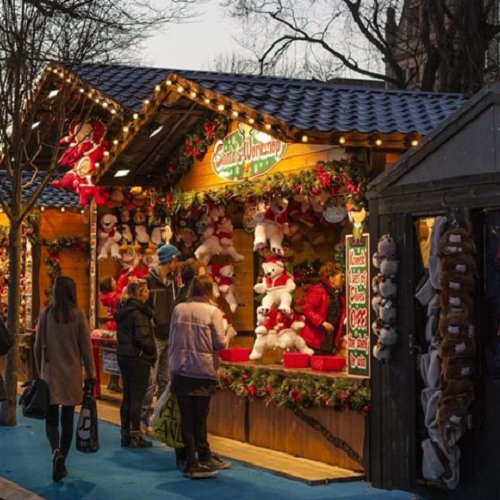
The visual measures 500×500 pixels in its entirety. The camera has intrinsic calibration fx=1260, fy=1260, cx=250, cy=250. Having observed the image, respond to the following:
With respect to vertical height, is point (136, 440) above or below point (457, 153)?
below

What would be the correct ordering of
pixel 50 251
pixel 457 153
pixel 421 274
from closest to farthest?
pixel 457 153 < pixel 421 274 < pixel 50 251

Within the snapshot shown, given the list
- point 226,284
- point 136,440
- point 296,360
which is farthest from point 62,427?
point 226,284

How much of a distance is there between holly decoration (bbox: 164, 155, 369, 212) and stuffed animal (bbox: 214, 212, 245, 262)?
0.31 metres

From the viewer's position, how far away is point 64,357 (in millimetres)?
11211

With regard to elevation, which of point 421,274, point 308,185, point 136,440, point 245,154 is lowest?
point 136,440

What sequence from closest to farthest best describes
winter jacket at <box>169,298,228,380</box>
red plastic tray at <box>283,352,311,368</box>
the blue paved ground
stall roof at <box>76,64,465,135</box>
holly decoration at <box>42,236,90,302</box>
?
the blue paved ground, winter jacket at <box>169,298,228,380</box>, stall roof at <box>76,64,465,135</box>, red plastic tray at <box>283,352,311,368</box>, holly decoration at <box>42,236,90,302</box>

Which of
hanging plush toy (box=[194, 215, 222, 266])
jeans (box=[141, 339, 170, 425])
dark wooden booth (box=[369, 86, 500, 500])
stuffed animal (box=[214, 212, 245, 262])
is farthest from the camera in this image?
stuffed animal (box=[214, 212, 245, 262])

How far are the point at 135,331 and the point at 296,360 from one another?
65.0 inches

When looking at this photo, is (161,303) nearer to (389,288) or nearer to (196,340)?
(196,340)

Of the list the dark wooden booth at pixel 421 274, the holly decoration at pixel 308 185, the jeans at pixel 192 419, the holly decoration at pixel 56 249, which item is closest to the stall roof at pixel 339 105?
the holly decoration at pixel 308 185

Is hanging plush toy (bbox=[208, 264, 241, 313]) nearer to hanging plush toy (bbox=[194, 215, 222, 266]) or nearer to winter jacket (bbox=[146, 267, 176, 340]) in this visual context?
hanging plush toy (bbox=[194, 215, 222, 266])

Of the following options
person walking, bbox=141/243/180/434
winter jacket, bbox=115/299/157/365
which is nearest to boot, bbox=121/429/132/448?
person walking, bbox=141/243/180/434

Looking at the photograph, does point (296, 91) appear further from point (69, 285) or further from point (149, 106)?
point (69, 285)

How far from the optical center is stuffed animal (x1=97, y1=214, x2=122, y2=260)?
1795 cm
